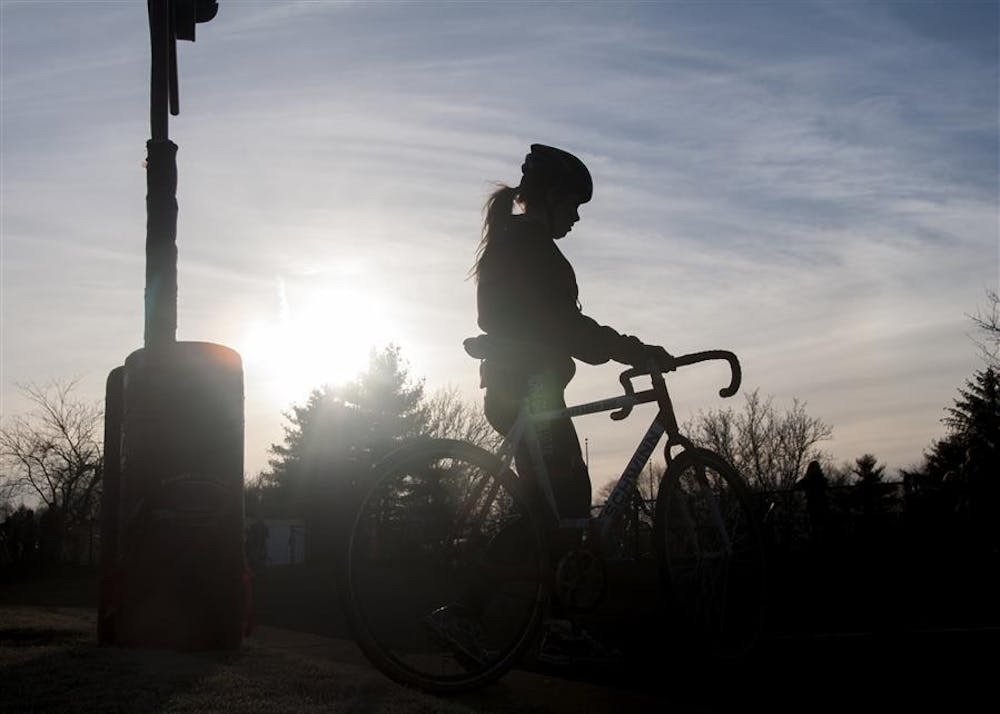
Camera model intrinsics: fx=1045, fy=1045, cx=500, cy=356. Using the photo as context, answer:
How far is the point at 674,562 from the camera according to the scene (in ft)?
14.4

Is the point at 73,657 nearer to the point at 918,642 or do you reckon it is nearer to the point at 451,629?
the point at 451,629

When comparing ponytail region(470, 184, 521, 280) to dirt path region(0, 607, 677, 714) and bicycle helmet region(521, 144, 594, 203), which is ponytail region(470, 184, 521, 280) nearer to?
bicycle helmet region(521, 144, 594, 203)

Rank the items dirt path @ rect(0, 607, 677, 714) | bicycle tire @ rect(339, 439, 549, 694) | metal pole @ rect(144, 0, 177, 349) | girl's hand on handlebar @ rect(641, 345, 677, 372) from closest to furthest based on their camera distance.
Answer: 1. bicycle tire @ rect(339, 439, 549, 694)
2. dirt path @ rect(0, 607, 677, 714)
3. girl's hand on handlebar @ rect(641, 345, 677, 372)
4. metal pole @ rect(144, 0, 177, 349)

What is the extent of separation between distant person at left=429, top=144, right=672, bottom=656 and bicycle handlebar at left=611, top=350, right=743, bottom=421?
4cm

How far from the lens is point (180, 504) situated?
7.55 meters

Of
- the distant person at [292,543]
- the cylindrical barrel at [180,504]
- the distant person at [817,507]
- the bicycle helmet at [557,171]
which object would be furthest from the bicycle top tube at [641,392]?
the distant person at [292,543]

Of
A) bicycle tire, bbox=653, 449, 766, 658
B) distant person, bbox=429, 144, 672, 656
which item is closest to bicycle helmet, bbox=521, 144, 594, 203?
distant person, bbox=429, 144, 672, 656

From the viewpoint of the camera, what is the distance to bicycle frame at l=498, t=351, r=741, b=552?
412 cm

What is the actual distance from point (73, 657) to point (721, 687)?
351 centimetres

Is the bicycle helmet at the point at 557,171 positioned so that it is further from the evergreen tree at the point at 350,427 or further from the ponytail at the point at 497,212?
the evergreen tree at the point at 350,427

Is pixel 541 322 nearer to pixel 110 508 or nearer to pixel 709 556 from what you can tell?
pixel 709 556

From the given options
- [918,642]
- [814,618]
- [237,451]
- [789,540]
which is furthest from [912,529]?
[237,451]

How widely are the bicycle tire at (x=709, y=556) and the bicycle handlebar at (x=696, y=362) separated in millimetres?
331

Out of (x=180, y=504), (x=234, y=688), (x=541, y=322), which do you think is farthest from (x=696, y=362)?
(x=180, y=504)
